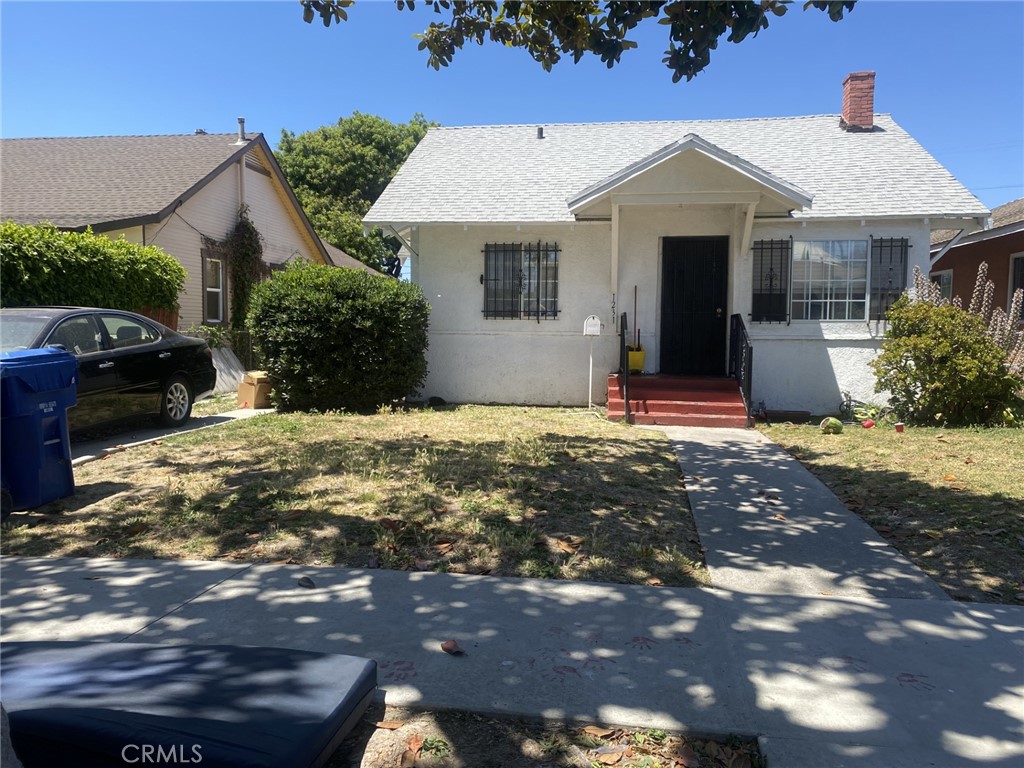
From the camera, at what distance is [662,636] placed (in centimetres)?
351

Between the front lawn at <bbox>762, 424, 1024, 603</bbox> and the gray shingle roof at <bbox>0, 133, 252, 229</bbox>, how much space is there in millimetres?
13275

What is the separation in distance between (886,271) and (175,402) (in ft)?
37.8

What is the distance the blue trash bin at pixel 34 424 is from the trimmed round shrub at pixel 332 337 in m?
5.19

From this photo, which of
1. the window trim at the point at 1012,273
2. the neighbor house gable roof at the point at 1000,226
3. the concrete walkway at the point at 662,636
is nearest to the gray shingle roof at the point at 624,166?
the neighbor house gable roof at the point at 1000,226

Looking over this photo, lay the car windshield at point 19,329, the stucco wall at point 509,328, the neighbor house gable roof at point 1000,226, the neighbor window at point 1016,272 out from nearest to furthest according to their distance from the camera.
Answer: the car windshield at point 19,329
the stucco wall at point 509,328
the neighbor house gable roof at point 1000,226
the neighbor window at point 1016,272

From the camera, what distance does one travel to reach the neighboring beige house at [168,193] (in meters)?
14.2

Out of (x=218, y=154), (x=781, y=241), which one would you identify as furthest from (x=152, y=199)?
(x=781, y=241)

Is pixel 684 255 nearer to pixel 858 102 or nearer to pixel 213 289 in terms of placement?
pixel 858 102

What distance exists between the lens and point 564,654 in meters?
3.31

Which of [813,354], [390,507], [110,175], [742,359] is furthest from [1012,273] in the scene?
[110,175]

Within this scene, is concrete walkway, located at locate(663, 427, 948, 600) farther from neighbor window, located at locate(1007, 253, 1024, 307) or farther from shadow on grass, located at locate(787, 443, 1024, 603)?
neighbor window, located at locate(1007, 253, 1024, 307)

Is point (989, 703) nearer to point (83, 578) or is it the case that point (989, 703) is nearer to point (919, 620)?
point (919, 620)

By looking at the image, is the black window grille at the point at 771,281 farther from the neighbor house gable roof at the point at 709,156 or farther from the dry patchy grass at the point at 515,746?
the dry patchy grass at the point at 515,746

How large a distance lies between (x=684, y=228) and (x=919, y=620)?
9710 millimetres
